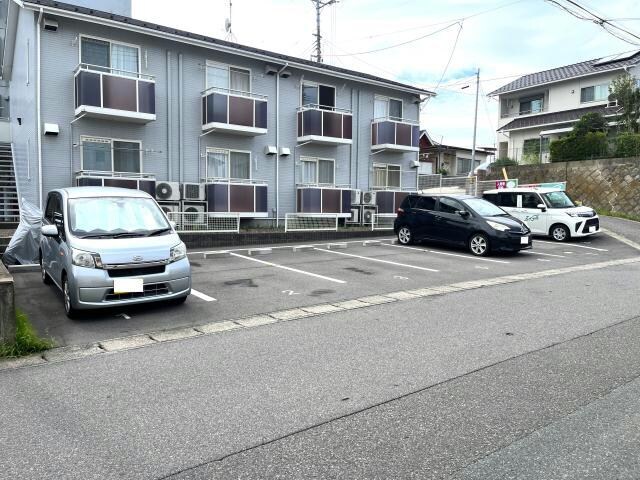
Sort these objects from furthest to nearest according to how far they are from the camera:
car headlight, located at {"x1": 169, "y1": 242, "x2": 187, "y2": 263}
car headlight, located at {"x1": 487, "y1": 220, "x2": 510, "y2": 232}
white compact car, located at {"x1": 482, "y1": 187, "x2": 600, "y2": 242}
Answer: white compact car, located at {"x1": 482, "y1": 187, "x2": 600, "y2": 242}
car headlight, located at {"x1": 487, "y1": 220, "x2": 510, "y2": 232}
car headlight, located at {"x1": 169, "y1": 242, "x2": 187, "y2": 263}

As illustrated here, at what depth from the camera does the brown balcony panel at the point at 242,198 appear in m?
14.5

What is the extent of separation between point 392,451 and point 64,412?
2.33m

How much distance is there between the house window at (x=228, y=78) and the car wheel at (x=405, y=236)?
→ 664cm

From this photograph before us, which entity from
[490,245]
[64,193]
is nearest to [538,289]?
[490,245]

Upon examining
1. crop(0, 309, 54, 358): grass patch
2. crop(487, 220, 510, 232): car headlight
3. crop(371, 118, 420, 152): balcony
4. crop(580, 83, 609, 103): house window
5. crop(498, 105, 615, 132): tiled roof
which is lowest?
crop(0, 309, 54, 358): grass patch

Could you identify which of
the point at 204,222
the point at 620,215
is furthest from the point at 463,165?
the point at 204,222

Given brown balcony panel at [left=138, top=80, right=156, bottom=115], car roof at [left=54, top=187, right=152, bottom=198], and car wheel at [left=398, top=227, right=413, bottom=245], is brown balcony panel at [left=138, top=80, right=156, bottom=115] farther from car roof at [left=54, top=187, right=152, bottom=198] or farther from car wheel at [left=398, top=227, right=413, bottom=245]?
car wheel at [left=398, top=227, right=413, bottom=245]

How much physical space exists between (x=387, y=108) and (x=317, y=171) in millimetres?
4459

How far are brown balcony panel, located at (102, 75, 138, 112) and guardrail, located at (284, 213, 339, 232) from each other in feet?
17.9

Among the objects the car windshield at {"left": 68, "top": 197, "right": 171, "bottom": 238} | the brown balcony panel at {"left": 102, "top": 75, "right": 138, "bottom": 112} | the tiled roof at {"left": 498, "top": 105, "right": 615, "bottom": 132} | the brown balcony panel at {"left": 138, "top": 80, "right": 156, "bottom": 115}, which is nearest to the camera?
the car windshield at {"left": 68, "top": 197, "right": 171, "bottom": 238}

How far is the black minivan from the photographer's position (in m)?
11.8

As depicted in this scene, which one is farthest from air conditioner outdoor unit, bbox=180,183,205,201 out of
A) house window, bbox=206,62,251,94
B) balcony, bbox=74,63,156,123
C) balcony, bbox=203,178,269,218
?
house window, bbox=206,62,251,94

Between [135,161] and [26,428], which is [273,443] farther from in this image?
[135,161]

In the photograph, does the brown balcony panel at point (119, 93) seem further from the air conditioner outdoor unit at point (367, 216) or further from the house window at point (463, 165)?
the house window at point (463, 165)
